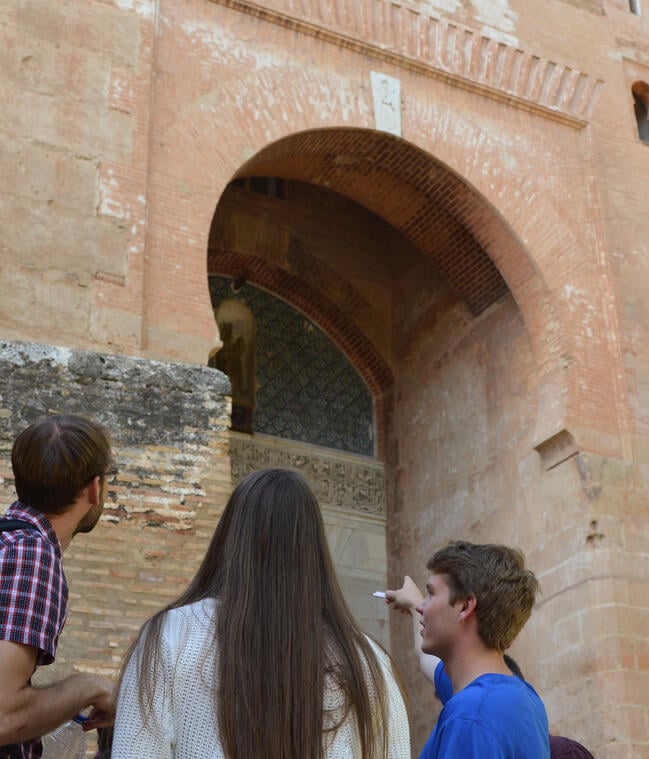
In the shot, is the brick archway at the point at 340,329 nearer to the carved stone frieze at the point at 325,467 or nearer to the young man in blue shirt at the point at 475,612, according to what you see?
the carved stone frieze at the point at 325,467

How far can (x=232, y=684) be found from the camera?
6.26 ft

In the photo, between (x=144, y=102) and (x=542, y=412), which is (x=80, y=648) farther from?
(x=542, y=412)

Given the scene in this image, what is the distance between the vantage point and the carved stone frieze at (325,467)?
994 cm

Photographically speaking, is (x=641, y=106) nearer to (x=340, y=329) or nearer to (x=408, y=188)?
(x=408, y=188)

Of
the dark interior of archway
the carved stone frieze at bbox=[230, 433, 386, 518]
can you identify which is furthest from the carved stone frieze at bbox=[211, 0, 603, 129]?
the carved stone frieze at bbox=[230, 433, 386, 518]

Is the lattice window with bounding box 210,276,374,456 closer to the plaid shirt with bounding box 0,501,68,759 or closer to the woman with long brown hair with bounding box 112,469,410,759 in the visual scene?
the plaid shirt with bounding box 0,501,68,759

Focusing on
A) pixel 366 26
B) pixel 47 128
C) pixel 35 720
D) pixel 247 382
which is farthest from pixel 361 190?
pixel 35 720

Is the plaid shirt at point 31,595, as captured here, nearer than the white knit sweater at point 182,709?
No

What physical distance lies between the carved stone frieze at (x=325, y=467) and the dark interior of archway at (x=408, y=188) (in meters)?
1.85

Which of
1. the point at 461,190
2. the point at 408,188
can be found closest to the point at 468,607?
the point at 461,190

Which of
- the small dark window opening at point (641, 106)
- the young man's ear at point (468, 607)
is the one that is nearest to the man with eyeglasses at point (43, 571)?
the young man's ear at point (468, 607)

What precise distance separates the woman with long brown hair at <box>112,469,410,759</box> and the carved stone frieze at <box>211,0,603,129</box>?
21.8ft

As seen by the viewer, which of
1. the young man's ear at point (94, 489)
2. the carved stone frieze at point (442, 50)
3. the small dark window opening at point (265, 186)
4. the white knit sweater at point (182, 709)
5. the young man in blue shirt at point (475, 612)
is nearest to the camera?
the white knit sweater at point (182, 709)

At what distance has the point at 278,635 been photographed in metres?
1.97
